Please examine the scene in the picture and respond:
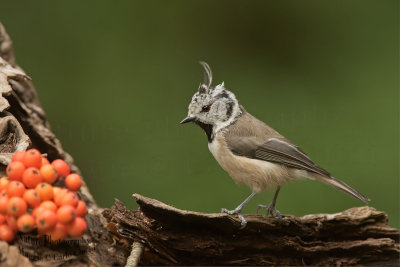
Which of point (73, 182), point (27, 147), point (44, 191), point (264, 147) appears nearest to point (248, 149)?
point (264, 147)

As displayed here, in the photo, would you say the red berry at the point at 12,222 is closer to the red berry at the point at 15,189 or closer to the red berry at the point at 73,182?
the red berry at the point at 15,189

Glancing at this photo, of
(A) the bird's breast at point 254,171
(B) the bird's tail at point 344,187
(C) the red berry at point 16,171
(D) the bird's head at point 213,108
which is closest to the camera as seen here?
(C) the red berry at point 16,171

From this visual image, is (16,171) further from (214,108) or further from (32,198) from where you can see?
(214,108)

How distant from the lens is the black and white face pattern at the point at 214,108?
3422 mm

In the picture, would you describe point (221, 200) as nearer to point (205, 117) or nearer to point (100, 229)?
point (205, 117)

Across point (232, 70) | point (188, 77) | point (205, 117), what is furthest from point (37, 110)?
point (232, 70)

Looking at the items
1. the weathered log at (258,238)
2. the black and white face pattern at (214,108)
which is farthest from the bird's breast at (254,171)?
the weathered log at (258,238)

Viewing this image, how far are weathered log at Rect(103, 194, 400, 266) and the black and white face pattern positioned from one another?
1.10 metres

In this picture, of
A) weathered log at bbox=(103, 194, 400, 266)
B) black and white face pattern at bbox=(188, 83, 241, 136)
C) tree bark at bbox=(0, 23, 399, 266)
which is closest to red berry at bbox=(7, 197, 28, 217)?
tree bark at bbox=(0, 23, 399, 266)

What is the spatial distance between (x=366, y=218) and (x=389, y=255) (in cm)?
19

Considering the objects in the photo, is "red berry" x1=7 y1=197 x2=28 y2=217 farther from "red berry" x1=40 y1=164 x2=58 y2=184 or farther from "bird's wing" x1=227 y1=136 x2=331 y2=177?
"bird's wing" x1=227 y1=136 x2=331 y2=177

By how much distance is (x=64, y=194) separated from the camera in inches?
72.6

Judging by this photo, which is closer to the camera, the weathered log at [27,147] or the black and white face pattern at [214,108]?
the weathered log at [27,147]

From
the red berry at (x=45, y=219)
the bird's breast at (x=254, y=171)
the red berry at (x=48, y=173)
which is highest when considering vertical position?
the bird's breast at (x=254, y=171)
